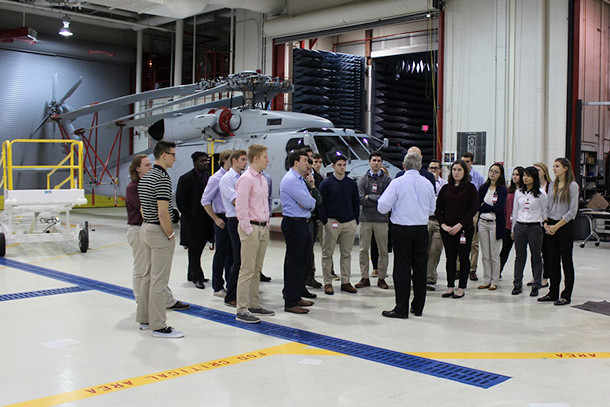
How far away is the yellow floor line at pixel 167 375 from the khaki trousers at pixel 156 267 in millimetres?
883

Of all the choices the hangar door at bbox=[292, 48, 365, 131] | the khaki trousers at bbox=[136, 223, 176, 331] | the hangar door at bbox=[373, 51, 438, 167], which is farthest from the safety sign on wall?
the khaki trousers at bbox=[136, 223, 176, 331]

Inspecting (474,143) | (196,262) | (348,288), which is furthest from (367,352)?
(474,143)

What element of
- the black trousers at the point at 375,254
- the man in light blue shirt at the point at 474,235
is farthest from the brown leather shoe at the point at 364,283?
the man in light blue shirt at the point at 474,235

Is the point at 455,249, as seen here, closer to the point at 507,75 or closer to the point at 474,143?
the point at 474,143

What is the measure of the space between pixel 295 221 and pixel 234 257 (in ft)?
2.24

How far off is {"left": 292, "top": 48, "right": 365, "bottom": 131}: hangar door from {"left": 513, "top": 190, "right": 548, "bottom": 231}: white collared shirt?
928 cm

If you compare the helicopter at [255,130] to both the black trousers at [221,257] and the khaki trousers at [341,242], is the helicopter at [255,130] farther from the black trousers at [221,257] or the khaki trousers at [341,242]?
the black trousers at [221,257]

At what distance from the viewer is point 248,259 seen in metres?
5.37

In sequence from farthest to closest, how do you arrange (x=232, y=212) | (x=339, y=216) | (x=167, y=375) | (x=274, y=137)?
1. (x=274, y=137)
2. (x=339, y=216)
3. (x=232, y=212)
4. (x=167, y=375)

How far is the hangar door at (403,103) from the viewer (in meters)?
16.5

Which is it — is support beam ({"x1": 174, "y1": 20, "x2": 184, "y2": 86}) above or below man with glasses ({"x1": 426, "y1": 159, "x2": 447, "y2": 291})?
above

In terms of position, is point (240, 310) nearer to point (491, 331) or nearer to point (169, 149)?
point (169, 149)

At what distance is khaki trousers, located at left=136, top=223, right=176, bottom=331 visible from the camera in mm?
4871

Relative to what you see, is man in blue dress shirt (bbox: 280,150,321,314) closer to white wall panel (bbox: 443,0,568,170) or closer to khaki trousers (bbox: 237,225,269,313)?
khaki trousers (bbox: 237,225,269,313)
